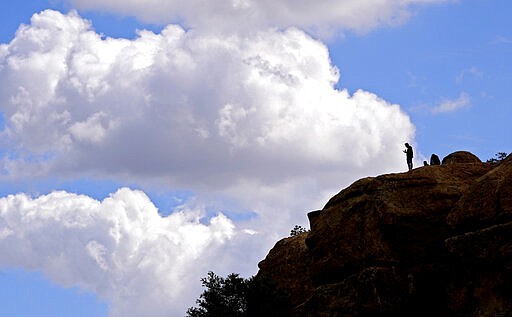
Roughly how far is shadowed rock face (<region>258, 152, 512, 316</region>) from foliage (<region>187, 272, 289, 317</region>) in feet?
20.9

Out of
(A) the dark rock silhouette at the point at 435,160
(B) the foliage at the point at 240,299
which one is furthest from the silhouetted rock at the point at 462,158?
(B) the foliage at the point at 240,299

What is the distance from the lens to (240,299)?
207ft

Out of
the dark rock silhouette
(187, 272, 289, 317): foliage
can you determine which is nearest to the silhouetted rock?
the dark rock silhouette

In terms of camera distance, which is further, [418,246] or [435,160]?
[435,160]

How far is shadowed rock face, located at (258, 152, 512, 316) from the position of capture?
43.5m

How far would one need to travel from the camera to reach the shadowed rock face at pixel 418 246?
43.5 meters

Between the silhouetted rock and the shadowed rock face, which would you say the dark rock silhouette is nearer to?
the silhouetted rock

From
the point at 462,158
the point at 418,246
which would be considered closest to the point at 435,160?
the point at 462,158

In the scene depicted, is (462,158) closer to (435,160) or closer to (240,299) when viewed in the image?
(435,160)

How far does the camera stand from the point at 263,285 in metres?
60.7

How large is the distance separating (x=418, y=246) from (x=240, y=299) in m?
18.3

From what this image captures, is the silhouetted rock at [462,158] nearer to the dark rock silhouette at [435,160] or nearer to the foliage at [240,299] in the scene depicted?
the dark rock silhouette at [435,160]

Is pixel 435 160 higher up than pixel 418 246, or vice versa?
pixel 435 160

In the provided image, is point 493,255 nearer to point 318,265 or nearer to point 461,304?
point 461,304
